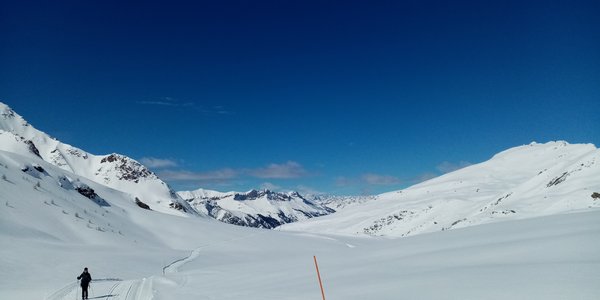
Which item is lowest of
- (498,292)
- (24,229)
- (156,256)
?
(498,292)

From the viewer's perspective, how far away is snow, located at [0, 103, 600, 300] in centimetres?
977

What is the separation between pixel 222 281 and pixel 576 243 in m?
14.1

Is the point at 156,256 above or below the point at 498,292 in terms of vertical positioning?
above

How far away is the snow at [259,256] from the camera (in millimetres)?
9773

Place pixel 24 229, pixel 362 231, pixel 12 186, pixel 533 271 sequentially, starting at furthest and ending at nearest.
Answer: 1. pixel 362 231
2. pixel 12 186
3. pixel 24 229
4. pixel 533 271

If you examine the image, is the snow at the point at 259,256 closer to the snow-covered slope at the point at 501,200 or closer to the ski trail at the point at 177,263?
the ski trail at the point at 177,263

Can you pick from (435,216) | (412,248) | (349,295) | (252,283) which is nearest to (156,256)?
(252,283)

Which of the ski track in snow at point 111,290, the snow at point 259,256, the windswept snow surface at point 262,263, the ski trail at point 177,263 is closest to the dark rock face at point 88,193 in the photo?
the snow at point 259,256

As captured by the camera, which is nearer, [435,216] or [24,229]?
[24,229]

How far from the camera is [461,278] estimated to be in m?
10.2

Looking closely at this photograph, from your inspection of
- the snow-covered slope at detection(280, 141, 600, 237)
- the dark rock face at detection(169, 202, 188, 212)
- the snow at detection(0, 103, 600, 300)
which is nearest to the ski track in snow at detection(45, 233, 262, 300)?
the snow at detection(0, 103, 600, 300)

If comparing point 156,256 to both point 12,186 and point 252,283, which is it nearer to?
point 12,186

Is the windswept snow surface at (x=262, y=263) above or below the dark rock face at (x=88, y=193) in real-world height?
below

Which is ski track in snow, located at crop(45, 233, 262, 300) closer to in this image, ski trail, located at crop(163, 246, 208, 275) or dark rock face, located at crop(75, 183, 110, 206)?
ski trail, located at crop(163, 246, 208, 275)
